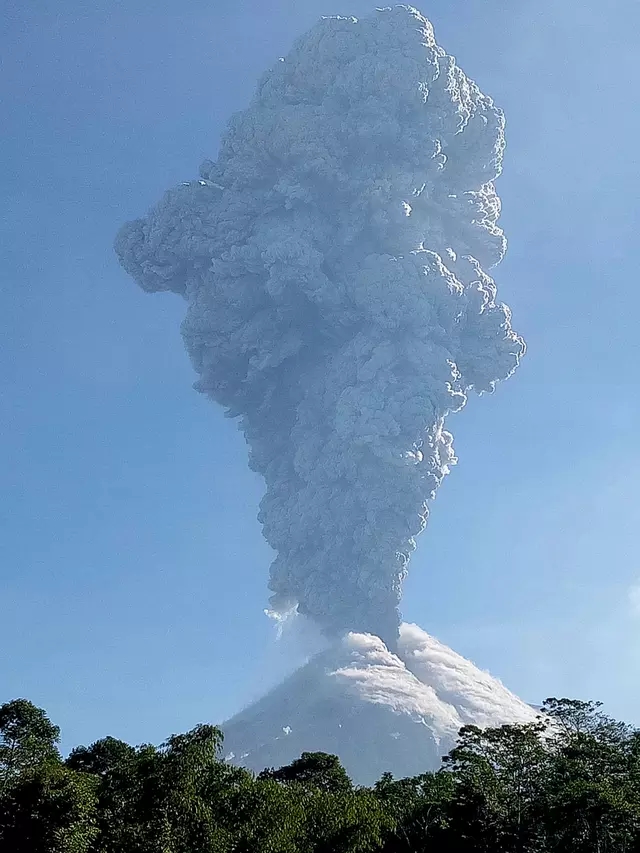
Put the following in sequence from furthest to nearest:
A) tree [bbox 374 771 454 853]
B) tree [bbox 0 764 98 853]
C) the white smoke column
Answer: the white smoke column, tree [bbox 374 771 454 853], tree [bbox 0 764 98 853]

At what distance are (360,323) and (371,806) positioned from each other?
4042 cm

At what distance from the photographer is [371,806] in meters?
24.8

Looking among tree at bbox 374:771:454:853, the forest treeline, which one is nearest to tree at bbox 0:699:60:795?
the forest treeline

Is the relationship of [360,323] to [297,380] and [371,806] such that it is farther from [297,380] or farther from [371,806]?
[371,806]

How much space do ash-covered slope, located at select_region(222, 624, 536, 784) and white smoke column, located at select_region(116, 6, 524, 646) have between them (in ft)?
11.9

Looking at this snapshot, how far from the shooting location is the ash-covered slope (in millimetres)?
59875

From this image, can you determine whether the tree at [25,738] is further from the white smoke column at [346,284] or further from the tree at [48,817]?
the white smoke column at [346,284]

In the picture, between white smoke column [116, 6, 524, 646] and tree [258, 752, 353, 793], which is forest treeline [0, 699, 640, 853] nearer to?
tree [258, 752, 353, 793]

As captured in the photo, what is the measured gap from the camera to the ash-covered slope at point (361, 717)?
59.9m

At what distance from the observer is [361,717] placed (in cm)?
6191

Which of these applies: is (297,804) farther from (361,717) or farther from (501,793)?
(361,717)

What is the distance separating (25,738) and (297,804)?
24.7ft

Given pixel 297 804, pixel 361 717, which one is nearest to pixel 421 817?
pixel 297 804

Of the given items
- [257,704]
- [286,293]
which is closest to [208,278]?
[286,293]
